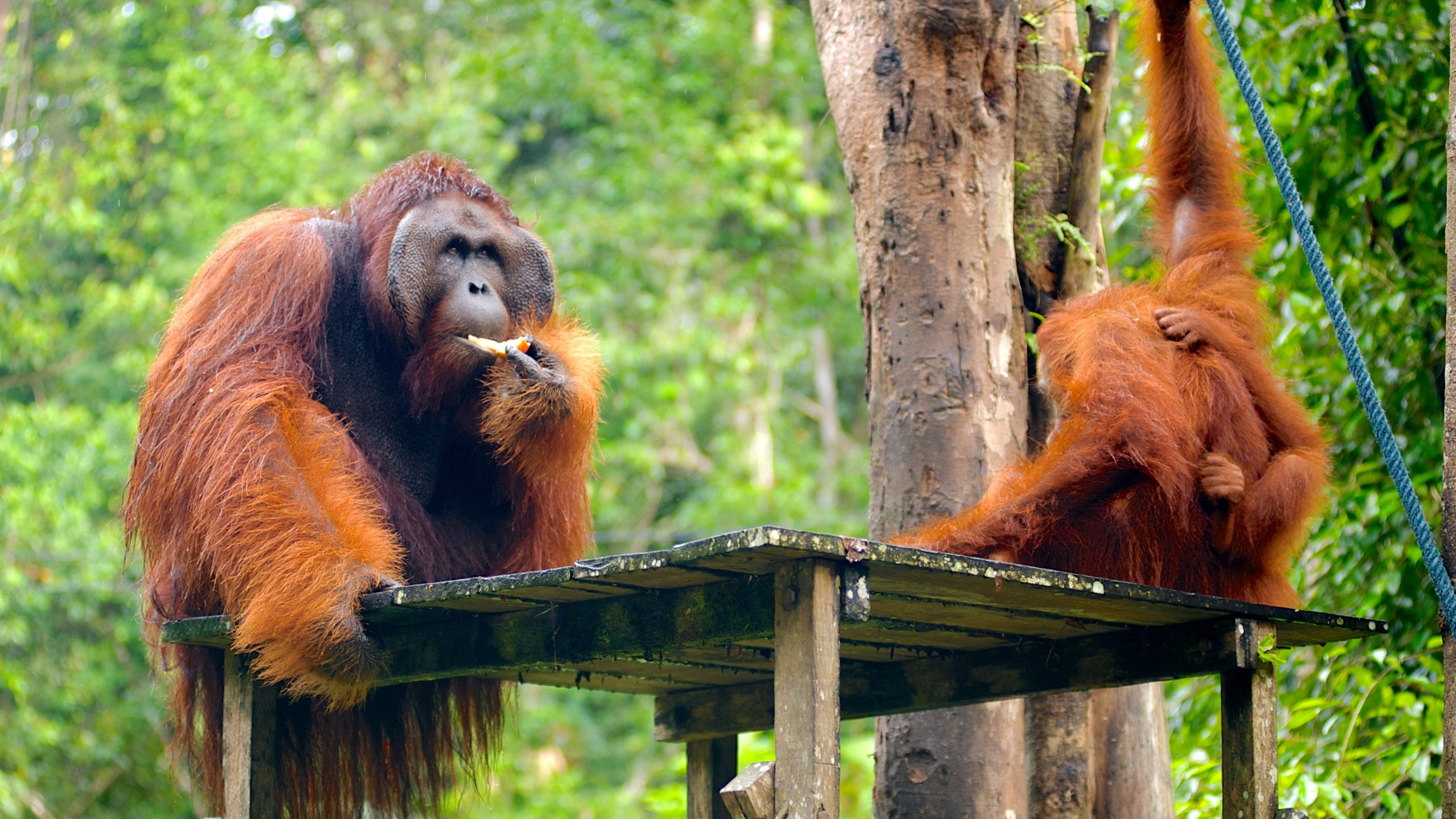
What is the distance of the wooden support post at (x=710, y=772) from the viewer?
362 centimetres

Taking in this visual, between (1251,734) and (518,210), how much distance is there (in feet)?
26.5

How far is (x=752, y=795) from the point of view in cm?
218

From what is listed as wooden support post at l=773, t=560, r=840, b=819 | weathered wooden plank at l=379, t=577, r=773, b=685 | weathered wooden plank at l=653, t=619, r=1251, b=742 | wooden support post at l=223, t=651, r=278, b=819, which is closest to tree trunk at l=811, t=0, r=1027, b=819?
weathered wooden plank at l=653, t=619, r=1251, b=742

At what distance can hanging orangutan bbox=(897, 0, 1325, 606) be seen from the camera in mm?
2695

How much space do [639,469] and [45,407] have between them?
409 centimetres

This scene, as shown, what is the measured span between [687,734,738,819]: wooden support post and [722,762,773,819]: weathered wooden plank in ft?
4.61


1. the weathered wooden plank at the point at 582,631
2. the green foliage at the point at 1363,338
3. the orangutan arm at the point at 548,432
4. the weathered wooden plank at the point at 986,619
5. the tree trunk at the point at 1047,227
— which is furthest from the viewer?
the green foliage at the point at 1363,338

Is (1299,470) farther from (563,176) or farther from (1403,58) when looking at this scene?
(563,176)

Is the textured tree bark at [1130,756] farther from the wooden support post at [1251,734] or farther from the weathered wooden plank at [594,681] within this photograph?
the weathered wooden plank at [594,681]

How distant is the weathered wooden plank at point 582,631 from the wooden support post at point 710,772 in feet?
3.04

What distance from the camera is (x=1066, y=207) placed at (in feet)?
12.1

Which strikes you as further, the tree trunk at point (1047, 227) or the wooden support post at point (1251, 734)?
the tree trunk at point (1047, 227)

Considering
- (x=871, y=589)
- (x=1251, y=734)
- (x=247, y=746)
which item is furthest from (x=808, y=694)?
(x=247, y=746)

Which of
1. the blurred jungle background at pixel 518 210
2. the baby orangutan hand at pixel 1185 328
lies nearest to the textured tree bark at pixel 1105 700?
the baby orangutan hand at pixel 1185 328
